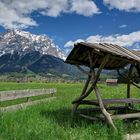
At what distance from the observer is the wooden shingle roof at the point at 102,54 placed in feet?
35.3

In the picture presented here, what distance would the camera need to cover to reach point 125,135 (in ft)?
32.3

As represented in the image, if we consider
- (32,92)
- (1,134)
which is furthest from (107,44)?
(32,92)

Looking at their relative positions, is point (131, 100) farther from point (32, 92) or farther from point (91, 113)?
point (32, 92)

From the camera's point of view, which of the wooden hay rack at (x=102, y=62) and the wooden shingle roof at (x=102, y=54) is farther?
the wooden hay rack at (x=102, y=62)

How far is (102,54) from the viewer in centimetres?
1124

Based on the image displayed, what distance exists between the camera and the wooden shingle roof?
10.8 m

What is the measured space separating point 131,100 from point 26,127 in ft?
13.9

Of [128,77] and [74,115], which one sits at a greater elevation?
[128,77]

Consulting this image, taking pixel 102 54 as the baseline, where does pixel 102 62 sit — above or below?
below

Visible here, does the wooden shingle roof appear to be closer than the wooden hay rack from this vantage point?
Yes

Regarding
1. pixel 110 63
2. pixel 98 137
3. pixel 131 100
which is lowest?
pixel 98 137

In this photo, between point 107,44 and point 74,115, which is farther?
point 74,115

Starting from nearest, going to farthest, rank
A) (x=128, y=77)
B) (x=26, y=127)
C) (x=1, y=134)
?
1. (x=1, y=134)
2. (x=26, y=127)
3. (x=128, y=77)

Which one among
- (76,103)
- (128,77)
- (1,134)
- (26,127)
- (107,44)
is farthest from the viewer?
(128,77)
